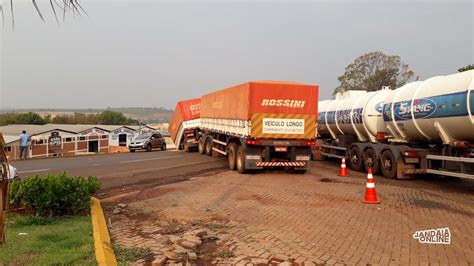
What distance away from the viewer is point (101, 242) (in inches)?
222

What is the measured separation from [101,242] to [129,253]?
1.76 feet

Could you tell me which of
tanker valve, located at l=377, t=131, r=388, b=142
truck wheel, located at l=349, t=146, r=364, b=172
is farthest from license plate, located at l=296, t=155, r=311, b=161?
tanker valve, located at l=377, t=131, r=388, b=142

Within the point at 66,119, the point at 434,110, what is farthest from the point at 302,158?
the point at 66,119

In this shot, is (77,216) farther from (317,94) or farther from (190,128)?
(190,128)

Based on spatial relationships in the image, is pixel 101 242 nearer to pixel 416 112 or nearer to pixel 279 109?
pixel 279 109

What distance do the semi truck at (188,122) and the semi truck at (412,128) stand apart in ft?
35.5

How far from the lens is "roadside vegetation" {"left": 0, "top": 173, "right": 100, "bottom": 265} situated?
508 centimetres

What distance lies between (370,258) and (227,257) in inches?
72.5

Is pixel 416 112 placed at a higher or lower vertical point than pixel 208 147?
higher

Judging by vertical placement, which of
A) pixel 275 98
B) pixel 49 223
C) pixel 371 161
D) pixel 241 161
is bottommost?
pixel 49 223

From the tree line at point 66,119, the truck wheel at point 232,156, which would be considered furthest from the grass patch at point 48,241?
the tree line at point 66,119

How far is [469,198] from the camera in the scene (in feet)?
34.0

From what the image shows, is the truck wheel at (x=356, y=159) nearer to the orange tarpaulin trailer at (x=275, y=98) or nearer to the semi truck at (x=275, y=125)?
the semi truck at (x=275, y=125)

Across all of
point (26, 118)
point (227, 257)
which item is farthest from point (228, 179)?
point (26, 118)
